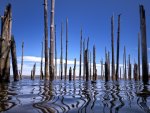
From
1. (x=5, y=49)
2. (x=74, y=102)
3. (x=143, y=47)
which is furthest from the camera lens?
(x=143, y=47)

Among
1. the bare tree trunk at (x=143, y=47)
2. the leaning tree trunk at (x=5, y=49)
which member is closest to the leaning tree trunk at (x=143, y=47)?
the bare tree trunk at (x=143, y=47)

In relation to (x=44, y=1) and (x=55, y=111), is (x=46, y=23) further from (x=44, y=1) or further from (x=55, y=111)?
(x=55, y=111)

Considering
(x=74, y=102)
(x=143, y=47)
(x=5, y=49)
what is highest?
(x=143, y=47)

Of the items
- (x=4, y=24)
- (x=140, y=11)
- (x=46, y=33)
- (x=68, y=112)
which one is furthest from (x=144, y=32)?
(x=68, y=112)

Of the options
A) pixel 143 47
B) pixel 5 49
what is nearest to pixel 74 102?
Result: pixel 5 49

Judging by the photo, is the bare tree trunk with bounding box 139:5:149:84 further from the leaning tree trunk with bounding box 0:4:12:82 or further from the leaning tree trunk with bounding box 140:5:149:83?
the leaning tree trunk with bounding box 0:4:12:82

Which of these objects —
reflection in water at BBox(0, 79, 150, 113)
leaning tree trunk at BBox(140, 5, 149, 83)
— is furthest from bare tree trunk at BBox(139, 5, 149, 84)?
reflection in water at BBox(0, 79, 150, 113)

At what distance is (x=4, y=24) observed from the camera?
1020cm

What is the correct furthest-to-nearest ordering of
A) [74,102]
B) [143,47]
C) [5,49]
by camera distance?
[143,47] < [5,49] < [74,102]

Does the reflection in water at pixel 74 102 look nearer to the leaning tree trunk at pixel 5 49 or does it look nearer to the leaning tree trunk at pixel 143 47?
the leaning tree trunk at pixel 5 49

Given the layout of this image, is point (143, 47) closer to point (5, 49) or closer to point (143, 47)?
point (143, 47)

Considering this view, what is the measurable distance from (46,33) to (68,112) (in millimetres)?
12415

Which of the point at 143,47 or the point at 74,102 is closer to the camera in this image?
the point at 74,102

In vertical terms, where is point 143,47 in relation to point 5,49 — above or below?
above
